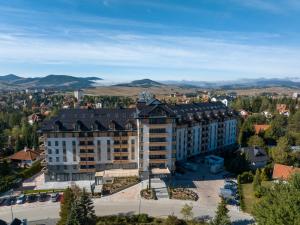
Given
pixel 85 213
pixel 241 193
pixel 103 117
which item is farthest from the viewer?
pixel 103 117

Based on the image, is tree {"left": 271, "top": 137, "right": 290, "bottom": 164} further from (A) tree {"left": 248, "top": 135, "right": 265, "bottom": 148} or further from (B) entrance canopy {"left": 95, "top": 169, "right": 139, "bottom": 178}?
(B) entrance canopy {"left": 95, "top": 169, "right": 139, "bottom": 178}

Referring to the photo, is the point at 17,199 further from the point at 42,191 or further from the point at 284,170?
the point at 284,170

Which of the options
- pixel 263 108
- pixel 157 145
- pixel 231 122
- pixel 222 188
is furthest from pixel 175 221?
pixel 263 108

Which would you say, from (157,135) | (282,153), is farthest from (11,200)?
(282,153)

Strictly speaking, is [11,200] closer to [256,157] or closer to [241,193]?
[241,193]

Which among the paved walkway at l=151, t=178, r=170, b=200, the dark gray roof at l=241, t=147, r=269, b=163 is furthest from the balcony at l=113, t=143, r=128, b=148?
the dark gray roof at l=241, t=147, r=269, b=163

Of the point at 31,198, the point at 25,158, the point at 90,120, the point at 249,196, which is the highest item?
the point at 90,120
